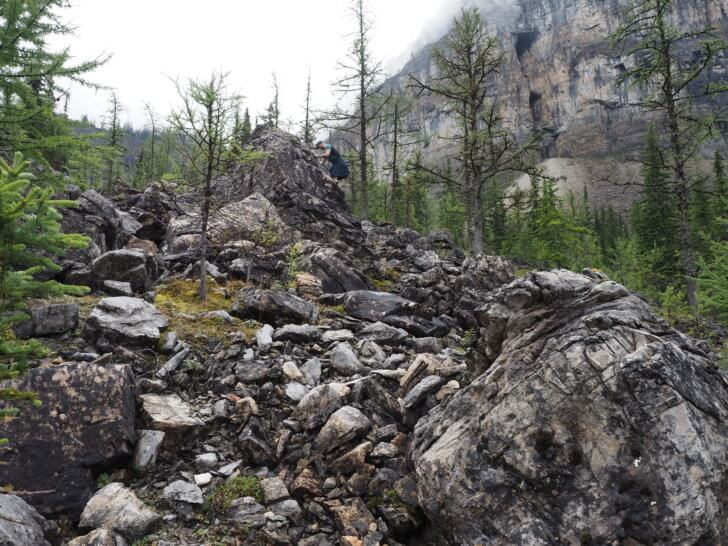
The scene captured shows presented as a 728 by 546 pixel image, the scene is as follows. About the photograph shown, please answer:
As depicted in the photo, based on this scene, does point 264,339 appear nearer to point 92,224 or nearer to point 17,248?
point 17,248

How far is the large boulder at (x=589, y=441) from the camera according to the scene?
358 centimetres

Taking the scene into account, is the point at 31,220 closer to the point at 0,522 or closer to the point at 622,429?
the point at 0,522

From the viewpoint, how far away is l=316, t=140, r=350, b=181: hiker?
21.2 meters

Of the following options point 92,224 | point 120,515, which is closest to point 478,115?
point 92,224

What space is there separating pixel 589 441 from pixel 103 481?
19.0ft

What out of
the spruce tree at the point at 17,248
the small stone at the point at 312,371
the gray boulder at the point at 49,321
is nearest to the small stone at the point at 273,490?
the small stone at the point at 312,371

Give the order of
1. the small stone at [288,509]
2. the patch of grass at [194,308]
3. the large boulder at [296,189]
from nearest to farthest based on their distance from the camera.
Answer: the small stone at [288,509], the patch of grass at [194,308], the large boulder at [296,189]

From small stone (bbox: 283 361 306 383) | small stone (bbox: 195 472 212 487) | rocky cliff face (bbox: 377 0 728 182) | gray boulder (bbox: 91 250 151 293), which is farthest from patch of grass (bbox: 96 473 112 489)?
rocky cliff face (bbox: 377 0 728 182)

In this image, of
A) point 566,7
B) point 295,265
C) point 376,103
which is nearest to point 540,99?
point 566,7

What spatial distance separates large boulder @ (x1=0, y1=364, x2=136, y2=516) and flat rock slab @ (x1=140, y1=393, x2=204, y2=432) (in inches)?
11.7

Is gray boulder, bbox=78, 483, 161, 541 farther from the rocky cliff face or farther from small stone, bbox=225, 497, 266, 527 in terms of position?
the rocky cliff face

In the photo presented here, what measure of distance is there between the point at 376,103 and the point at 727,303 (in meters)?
23.8

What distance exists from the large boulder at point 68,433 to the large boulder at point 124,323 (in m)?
1.60

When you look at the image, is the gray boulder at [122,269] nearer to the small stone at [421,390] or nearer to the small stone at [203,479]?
the small stone at [203,479]
